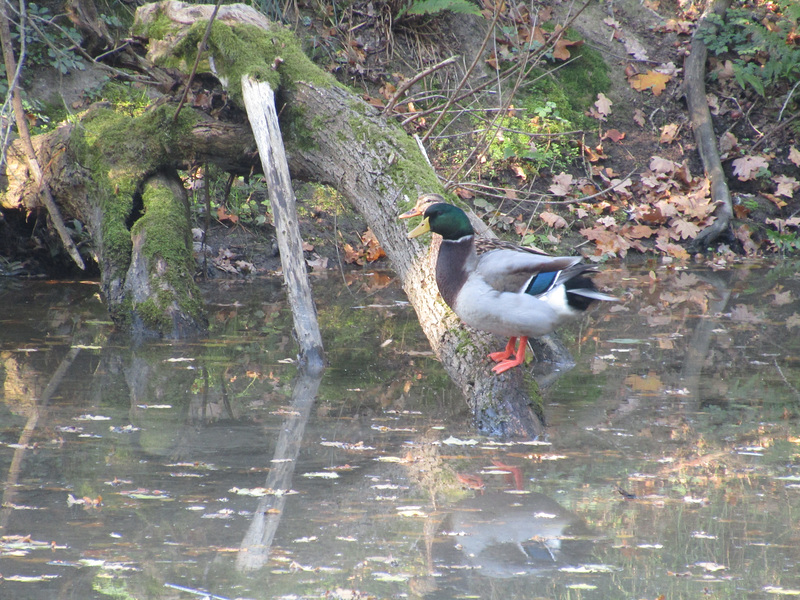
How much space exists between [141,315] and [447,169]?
513 cm

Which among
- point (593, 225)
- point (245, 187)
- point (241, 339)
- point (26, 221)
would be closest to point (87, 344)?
point (241, 339)

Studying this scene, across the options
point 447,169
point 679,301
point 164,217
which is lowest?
point 679,301

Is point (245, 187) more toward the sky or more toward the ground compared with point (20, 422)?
more toward the sky

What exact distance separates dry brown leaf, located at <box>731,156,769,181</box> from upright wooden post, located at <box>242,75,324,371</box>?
23.6 feet

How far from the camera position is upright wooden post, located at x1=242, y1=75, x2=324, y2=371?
540 centimetres

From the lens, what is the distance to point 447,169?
10.1m

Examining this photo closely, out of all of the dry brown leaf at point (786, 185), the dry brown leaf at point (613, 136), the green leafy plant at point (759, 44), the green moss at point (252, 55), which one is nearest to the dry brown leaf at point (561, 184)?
the dry brown leaf at point (613, 136)

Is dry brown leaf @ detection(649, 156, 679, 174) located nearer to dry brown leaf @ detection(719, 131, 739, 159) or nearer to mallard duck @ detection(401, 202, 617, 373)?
dry brown leaf @ detection(719, 131, 739, 159)

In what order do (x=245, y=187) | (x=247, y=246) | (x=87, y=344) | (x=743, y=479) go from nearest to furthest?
(x=743, y=479)
(x=87, y=344)
(x=247, y=246)
(x=245, y=187)

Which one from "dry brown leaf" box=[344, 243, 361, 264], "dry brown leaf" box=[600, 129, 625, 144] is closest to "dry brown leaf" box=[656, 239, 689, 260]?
"dry brown leaf" box=[600, 129, 625, 144]

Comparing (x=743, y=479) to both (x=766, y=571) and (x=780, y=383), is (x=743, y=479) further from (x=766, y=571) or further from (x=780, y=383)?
(x=780, y=383)

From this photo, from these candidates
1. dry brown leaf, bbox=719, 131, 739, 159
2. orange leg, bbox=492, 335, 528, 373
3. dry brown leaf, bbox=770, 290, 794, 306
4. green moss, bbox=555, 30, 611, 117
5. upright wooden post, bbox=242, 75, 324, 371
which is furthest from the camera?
green moss, bbox=555, 30, 611, 117

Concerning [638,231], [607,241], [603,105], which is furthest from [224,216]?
[603,105]

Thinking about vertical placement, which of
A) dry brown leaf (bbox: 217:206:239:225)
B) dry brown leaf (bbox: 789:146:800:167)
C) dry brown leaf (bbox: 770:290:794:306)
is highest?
dry brown leaf (bbox: 789:146:800:167)
